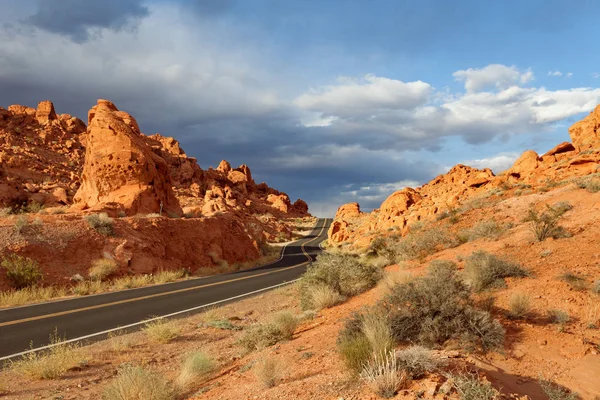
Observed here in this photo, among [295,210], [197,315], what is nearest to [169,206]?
[197,315]

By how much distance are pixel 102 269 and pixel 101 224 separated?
3316 mm

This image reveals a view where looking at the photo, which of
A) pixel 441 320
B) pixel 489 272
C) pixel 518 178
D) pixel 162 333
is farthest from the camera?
pixel 518 178

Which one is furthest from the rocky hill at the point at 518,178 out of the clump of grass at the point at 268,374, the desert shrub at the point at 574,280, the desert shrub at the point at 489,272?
the clump of grass at the point at 268,374

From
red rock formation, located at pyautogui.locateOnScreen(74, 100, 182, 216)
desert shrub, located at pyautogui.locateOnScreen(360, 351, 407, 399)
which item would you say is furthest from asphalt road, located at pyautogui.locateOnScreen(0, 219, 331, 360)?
red rock formation, located at pyautogui.locateOnScreen(74, 100, 182, 216)

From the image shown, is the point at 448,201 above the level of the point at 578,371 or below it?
above

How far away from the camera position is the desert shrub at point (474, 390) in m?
3.70

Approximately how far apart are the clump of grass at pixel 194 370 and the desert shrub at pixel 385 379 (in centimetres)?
301

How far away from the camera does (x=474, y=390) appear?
3760mm

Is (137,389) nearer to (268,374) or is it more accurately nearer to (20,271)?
(268,374)

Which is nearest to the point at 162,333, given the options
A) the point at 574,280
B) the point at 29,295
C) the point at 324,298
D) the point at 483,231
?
the point at 324,298

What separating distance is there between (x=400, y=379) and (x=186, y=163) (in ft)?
297

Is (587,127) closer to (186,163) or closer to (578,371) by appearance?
(578,371)

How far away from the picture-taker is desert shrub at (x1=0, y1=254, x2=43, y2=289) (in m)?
15.8

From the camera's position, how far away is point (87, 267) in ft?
62.2
